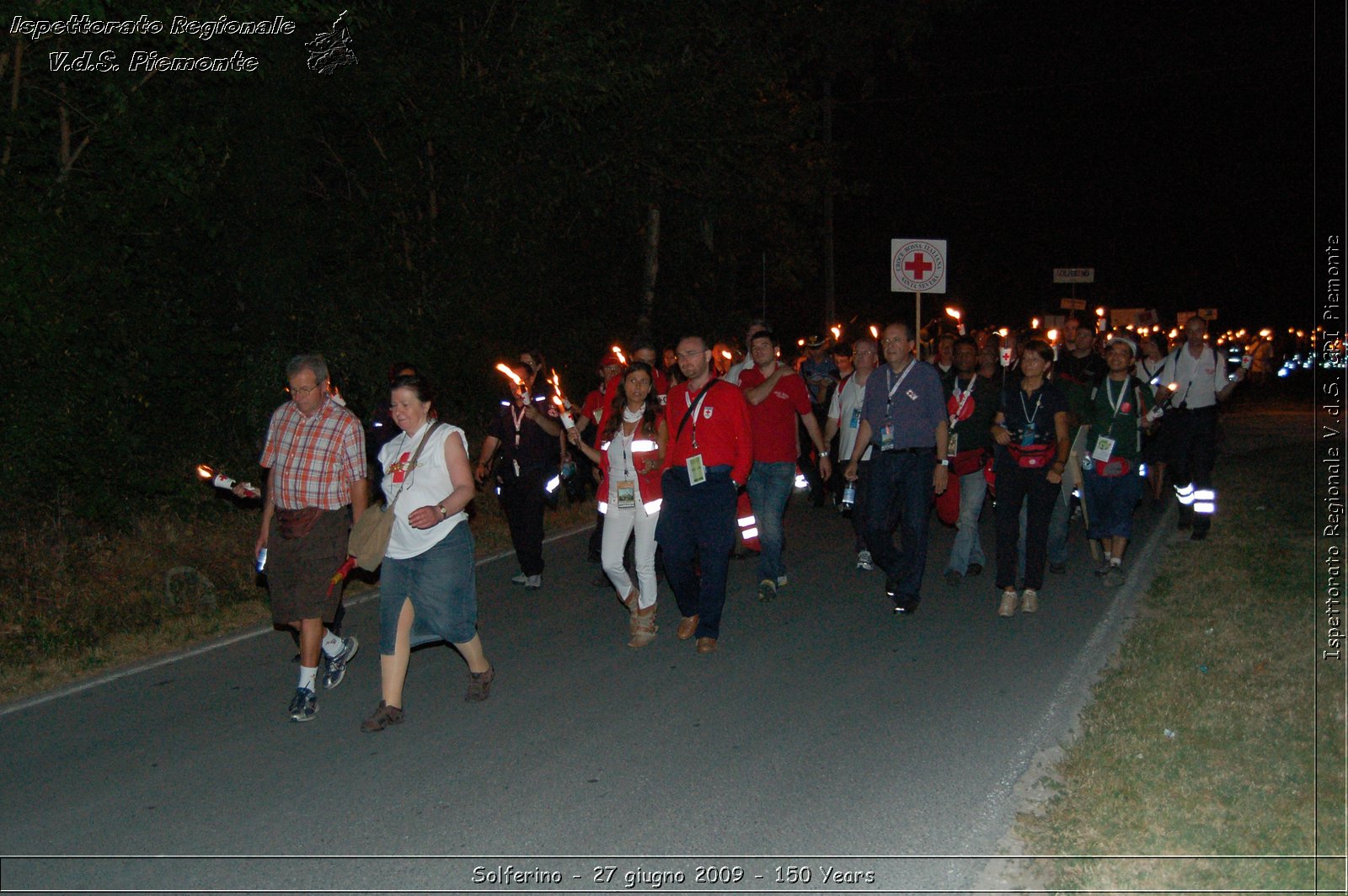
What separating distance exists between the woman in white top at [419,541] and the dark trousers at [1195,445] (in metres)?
8.47

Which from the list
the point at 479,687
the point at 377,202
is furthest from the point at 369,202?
the point at 479,687

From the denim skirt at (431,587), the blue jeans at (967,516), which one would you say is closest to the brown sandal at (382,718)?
the denim skirt at (431,587)

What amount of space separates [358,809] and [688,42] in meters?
18.0

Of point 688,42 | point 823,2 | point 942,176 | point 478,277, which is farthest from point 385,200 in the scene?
point 942,176

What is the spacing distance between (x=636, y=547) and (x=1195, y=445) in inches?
274

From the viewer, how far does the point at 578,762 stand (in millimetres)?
6078

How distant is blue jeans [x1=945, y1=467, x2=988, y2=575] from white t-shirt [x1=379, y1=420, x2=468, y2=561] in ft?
17.0

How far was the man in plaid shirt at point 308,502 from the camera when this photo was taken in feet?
22.4

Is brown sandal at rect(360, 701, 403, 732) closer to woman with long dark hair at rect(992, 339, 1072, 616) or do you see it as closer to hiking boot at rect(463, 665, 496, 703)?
hiking boot at rect(463, 665, 496, 703)

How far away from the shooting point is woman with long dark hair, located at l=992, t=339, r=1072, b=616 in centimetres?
916

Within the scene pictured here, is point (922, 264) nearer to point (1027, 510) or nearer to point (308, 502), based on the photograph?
point (1027, 510)

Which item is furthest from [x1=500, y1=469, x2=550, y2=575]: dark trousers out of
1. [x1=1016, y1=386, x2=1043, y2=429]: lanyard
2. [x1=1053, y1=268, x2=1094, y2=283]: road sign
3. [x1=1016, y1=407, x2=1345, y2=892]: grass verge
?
[x1=1053, y1=268, x2=1094, y2=283]: road sign

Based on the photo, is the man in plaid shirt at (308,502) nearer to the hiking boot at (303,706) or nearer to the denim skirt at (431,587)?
the hiking boot at (303,706)

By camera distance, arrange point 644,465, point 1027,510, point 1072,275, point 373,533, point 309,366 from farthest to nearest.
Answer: point 1072,275
point 1027,510
point 644,465
point 309,366
point 373,533
